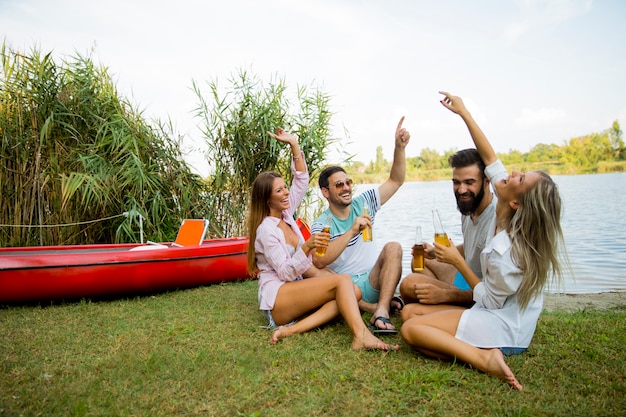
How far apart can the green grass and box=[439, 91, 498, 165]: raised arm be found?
1228 mm

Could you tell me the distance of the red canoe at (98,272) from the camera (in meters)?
4.52

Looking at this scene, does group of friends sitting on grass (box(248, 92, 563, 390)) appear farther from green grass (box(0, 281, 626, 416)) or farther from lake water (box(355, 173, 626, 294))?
lake water (box(355, 173, 626, 294))

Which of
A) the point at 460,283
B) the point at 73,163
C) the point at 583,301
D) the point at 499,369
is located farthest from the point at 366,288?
the point at 73,163

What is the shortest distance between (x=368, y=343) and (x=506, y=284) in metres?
0.95

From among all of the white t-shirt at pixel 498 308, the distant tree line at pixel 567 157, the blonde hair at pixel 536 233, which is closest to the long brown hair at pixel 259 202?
the white t-shirt at pixel 498 308

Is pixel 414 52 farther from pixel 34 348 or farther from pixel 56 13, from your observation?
pixel 34 348

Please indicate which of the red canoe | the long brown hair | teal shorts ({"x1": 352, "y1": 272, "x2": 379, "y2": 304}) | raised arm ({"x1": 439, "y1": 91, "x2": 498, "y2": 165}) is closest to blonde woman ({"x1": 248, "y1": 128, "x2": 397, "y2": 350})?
the long brown hair

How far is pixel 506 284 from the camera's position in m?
2.51

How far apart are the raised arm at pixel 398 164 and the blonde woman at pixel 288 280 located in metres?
0.88

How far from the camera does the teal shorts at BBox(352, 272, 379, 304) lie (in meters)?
3.93

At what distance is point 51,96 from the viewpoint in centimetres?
642

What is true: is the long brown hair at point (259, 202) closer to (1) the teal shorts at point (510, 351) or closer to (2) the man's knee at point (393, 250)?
(2) the man's knee at point (393, 250)

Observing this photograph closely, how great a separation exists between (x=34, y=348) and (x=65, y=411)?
4.14 ft

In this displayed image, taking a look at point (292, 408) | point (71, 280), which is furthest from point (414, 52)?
point (292, 408)
